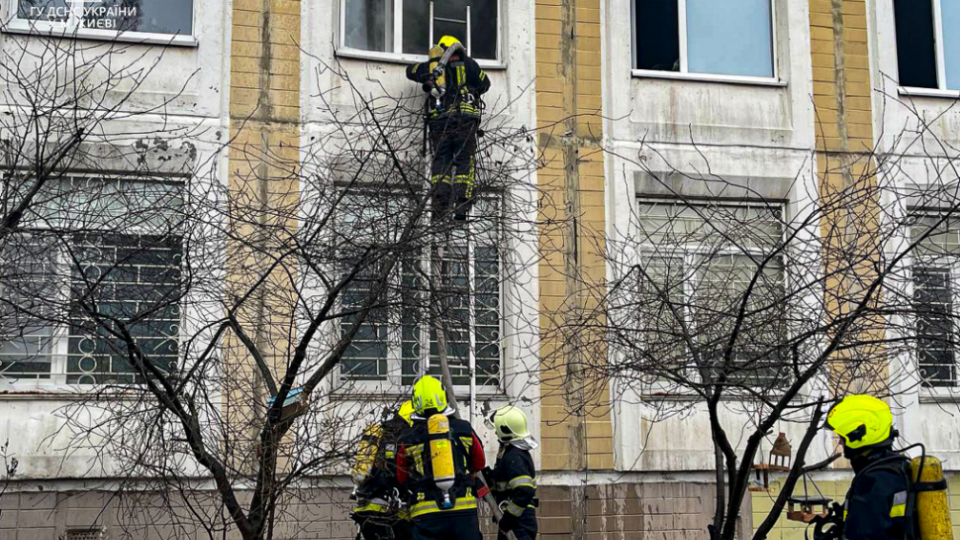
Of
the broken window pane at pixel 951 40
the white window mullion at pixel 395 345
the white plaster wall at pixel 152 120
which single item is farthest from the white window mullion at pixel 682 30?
the white plaster wall at pixel 152 120

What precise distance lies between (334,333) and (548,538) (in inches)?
148

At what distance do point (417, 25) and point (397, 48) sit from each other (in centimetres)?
39

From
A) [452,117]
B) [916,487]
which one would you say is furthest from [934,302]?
[452,117]

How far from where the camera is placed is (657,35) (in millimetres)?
12852

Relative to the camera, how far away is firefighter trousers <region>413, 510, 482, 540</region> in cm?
866

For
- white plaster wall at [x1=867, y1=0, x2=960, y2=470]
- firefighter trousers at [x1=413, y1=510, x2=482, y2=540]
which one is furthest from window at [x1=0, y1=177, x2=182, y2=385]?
white plaster wall at [x1=867, y1=0, x2=960, y2=470]

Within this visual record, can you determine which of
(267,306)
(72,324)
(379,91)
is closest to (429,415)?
(267,306)

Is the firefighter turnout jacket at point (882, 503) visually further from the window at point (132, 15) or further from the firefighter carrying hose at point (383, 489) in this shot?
the window at point (132, 15)

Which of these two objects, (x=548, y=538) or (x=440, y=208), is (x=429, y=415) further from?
(x=548, y=538)

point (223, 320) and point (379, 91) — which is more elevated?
point (379, 91)

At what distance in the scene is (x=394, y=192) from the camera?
8.07 m

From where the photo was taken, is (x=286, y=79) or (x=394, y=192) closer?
(x=394, y=192)

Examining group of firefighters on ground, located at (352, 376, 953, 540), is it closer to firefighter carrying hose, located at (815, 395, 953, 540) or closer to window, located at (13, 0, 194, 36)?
firefighter carrying hose, located at (815, 395, 953, 540)

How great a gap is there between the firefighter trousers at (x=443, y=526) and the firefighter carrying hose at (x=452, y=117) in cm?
225
